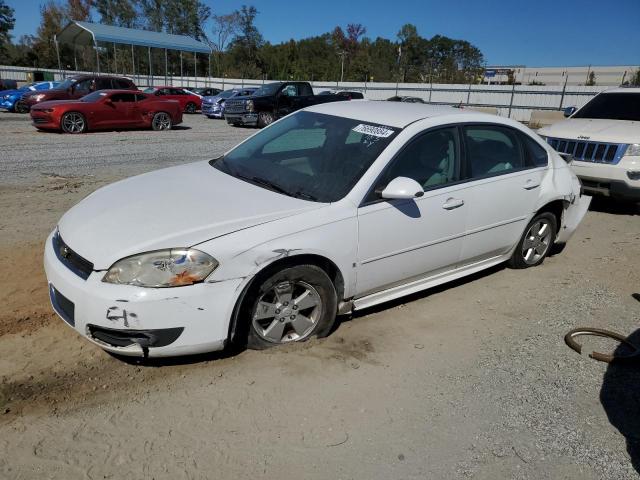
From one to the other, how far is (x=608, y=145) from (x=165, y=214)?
6.70 meters

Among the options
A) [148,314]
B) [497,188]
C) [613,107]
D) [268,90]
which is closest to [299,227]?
[148,314]

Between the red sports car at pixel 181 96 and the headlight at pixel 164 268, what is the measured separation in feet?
68.9

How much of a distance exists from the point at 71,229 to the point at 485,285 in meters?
3.59

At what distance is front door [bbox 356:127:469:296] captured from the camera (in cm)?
358

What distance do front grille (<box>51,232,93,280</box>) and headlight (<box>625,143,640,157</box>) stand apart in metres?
7.23

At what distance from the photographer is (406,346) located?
3.66 m

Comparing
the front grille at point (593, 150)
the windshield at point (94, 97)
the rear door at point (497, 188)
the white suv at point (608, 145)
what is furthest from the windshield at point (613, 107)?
the windshield at point (94, 97)

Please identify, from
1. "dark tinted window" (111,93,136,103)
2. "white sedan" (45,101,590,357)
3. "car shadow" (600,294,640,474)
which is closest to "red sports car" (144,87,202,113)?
"dark tinted window" (111,93,136,103)

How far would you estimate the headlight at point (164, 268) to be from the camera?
2.87 metres

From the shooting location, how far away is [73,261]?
3.10 metres

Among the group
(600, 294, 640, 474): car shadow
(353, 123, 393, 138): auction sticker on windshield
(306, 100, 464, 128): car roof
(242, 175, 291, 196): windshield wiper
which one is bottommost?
(600, 294, 640, 474): car shadow

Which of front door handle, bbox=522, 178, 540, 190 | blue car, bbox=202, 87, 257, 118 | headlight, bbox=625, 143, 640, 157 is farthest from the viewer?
blue car, bbox=202, 87, 257, 118

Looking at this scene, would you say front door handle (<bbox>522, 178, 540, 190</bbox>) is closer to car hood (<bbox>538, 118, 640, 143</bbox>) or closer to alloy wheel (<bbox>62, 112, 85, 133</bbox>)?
car hood (<bbox>538, 118, 640, 143</bbox>)

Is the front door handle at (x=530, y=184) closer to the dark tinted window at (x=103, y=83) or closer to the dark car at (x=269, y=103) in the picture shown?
the dark car at (x=269, y=103)
